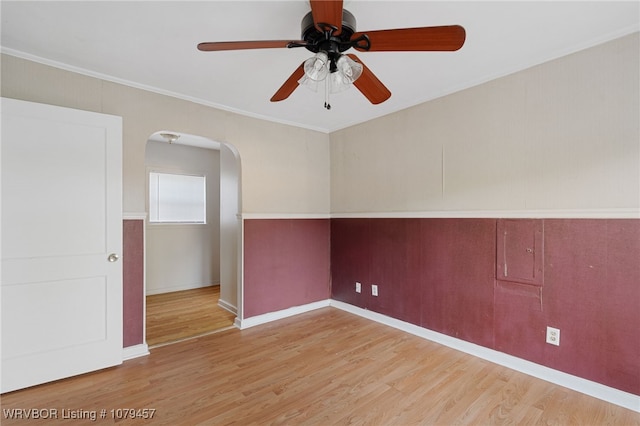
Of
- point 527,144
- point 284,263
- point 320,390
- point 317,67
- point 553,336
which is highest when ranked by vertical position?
point 317,67

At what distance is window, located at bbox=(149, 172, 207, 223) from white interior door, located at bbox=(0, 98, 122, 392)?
2.61 meters

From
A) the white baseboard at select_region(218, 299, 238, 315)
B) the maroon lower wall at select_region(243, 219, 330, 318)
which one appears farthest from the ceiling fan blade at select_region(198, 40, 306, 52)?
the white baseboard at select_region(218, 299, 238, 315)

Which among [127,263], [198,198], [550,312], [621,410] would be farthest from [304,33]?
[198,198]

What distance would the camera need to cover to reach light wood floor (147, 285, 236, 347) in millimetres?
3207

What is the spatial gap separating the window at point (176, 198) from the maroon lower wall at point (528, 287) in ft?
11.3

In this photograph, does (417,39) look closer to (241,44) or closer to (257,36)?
(241,44)

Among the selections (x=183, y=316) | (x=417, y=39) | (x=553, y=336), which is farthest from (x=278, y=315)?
(x=417, y=39)

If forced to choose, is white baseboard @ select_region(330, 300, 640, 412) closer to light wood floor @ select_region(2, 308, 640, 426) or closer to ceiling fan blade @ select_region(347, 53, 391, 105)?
light wood floor @ select_region(2, 308, 640, 426)

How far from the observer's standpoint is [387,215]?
346 cm

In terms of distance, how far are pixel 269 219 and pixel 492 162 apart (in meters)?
2.39

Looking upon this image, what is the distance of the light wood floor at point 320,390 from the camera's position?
6.29 feet

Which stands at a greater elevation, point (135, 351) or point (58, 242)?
point (58, 242)

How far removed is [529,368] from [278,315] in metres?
2.51

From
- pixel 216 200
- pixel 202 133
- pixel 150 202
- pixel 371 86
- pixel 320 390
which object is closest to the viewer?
pixel 371 86
